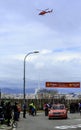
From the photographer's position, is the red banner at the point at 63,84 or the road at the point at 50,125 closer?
the road at the point at 50,125

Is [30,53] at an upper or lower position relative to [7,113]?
upper

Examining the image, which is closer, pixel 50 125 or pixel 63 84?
pixel 50 125

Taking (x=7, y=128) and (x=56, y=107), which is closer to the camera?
(x=7, y=128)

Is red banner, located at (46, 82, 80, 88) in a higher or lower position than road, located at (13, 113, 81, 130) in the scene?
higher

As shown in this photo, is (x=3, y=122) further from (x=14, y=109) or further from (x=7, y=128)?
(x=14, y=109)

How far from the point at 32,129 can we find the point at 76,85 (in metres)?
66.0

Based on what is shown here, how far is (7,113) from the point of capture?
109ft

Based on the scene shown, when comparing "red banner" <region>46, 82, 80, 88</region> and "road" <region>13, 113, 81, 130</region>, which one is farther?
"red banner" <region>46, 82, 80, 88</region>

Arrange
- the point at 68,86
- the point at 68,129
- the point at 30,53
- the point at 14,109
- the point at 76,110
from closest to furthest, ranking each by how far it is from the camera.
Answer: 1. the point at 68,129
2. the point at 14,109
3. the point at 30,53
4. the point at 76,110
5. the point at 68,86

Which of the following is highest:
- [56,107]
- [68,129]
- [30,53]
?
[30,53]

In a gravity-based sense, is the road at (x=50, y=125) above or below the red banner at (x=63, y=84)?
below

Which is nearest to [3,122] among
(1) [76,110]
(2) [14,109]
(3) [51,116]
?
(2) [14,109]

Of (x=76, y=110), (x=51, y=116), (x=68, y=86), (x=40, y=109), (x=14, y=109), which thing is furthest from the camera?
(x=68, y=86)

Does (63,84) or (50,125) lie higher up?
(63,84)
